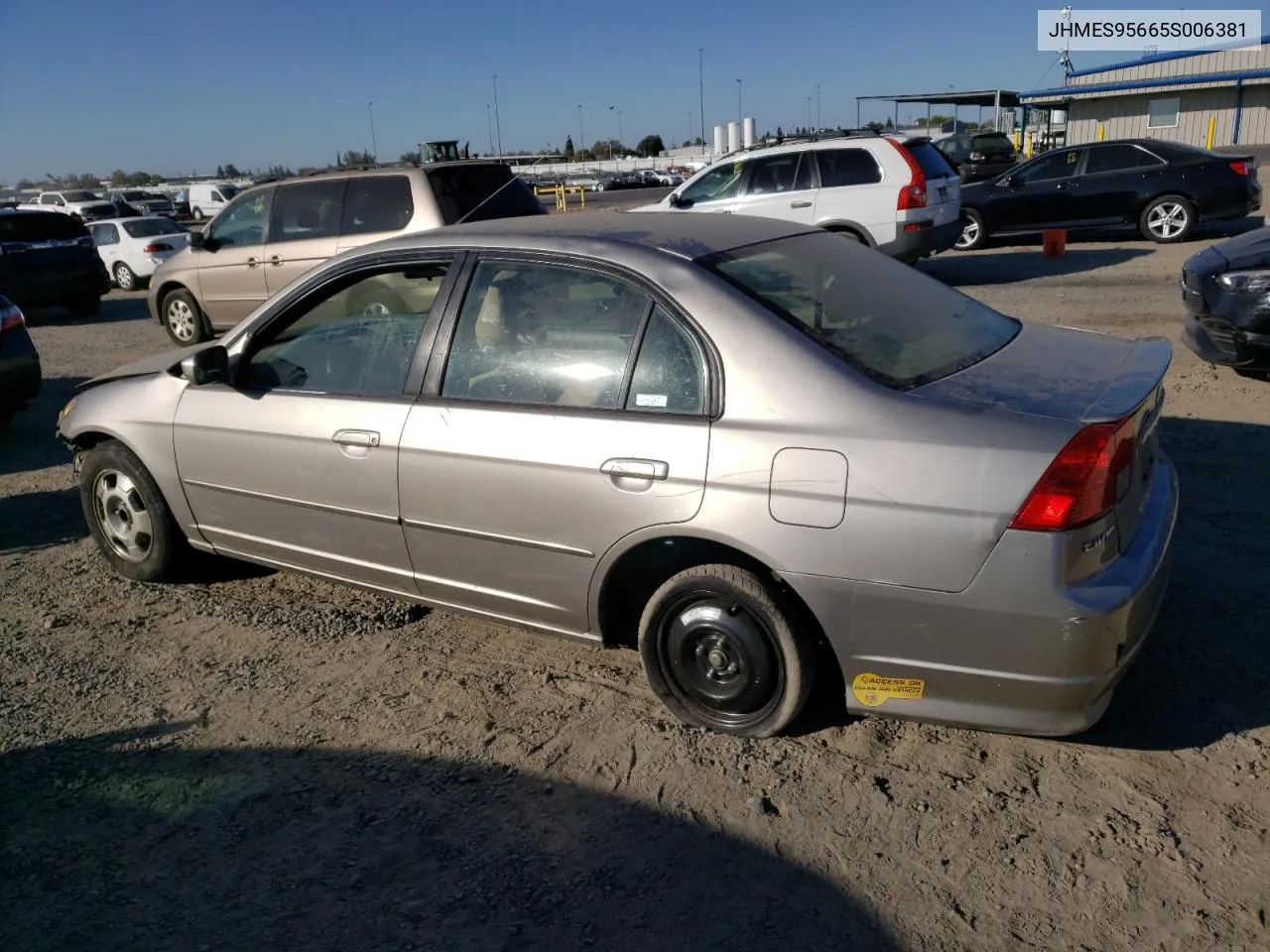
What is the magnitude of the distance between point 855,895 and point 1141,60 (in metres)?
46.4

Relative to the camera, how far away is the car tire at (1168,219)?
14.4 m

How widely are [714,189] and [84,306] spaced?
32.7 ft

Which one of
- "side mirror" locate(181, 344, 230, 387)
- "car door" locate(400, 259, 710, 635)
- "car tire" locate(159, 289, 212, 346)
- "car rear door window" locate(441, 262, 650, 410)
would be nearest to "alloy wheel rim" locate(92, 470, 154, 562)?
"side mirror" locate(181, 344, 230, 387)

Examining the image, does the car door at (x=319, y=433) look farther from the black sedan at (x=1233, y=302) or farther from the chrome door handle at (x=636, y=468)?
the black sedan at (x=1233, y=302)

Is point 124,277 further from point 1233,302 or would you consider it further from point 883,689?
point 883,689

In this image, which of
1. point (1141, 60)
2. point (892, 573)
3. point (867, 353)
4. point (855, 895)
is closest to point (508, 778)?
point (855, 895)

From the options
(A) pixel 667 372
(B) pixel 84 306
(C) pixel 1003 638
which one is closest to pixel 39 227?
(B) pixel 84 306

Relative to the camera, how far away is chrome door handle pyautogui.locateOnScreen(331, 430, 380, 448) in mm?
3785

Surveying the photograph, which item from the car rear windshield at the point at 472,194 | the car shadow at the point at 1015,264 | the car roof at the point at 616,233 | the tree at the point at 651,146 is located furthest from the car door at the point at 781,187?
the tree at the point at 651,146

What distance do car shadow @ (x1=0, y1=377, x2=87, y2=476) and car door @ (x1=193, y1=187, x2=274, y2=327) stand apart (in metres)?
1.89

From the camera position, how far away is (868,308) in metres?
3.55

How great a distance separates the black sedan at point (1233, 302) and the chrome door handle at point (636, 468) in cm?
512

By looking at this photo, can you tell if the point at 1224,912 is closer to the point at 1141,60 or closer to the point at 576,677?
A: the point at 576,677

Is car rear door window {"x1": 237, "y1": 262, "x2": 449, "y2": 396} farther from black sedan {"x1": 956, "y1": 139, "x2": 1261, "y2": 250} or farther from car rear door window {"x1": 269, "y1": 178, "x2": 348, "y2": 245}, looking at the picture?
black sedan {"x1": 956, "y1": 139, "x2": 1261, "y2": 250}
